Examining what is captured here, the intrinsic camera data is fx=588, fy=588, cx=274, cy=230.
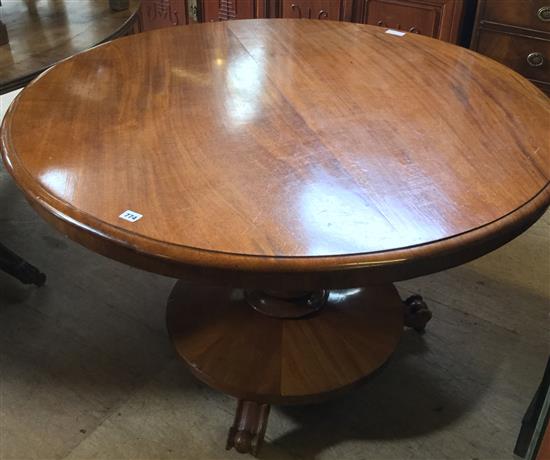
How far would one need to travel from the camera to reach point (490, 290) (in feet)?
4.75

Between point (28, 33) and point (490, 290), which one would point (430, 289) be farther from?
point (28, 33)

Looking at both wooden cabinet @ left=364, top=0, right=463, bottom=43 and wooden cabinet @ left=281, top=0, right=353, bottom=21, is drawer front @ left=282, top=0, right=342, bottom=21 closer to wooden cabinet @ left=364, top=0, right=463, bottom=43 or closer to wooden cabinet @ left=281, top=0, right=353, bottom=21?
wooden cabinet @ left=281, top=0, right=353, bottom=21

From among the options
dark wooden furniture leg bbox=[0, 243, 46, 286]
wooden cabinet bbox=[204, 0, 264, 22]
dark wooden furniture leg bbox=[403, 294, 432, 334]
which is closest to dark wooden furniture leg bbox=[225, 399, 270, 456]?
dark wooden furniture leg bbox=[403, 294, 432, 334]

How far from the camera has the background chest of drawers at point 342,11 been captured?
186cm

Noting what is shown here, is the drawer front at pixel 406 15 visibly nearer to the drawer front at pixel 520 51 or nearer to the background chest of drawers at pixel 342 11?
the background chest of drawers at pixel 342 11

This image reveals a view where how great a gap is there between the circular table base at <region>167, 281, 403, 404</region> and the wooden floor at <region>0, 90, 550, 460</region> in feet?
0.36

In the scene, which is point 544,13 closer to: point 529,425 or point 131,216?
point 529,425

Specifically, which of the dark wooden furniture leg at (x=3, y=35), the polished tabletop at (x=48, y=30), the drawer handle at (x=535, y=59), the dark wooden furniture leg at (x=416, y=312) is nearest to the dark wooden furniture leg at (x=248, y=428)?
the dark wooden furniture leg at (x=416, y=312)

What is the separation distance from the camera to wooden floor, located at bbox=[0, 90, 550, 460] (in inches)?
42.4

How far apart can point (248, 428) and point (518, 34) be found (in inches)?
54.2

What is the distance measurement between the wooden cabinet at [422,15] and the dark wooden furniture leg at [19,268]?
1365 mm

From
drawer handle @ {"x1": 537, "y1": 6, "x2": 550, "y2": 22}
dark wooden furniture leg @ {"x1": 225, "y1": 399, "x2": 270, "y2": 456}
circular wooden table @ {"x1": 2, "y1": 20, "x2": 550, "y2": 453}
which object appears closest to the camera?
circular wooden table @ {"x1": 2, "y1": 20, "x2": 550, "y2": 453}

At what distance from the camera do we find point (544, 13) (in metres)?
1.65

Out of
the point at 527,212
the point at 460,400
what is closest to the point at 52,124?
the point at 527,212
